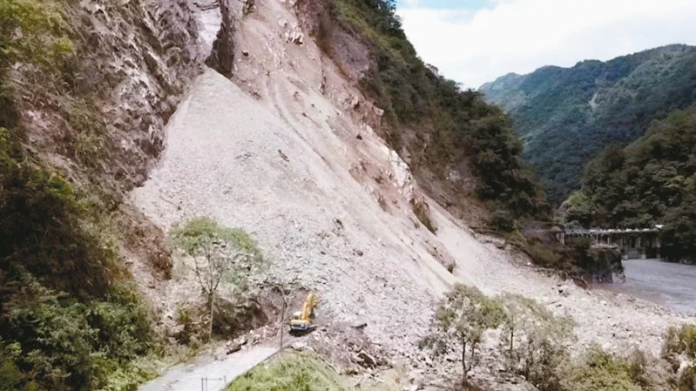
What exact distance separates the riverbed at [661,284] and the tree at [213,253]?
1101 inches

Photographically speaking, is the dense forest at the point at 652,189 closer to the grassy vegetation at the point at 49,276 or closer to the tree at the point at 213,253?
the tree at the point at 213,253

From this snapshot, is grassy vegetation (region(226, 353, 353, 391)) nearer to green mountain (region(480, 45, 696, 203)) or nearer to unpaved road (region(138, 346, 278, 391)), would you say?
unpaved road (region(138, 346, 278, 391))

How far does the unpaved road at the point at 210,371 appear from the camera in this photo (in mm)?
11242

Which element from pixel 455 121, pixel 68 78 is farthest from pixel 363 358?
pixel 455 121

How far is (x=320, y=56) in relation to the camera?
35.5 meters

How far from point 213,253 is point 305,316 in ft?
9.54

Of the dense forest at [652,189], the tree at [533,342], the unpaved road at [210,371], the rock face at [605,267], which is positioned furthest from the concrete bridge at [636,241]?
the unpaved road at [210,371]

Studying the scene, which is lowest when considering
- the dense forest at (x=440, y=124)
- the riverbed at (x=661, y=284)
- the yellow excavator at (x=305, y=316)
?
the riverbed at (x=661, y=284)

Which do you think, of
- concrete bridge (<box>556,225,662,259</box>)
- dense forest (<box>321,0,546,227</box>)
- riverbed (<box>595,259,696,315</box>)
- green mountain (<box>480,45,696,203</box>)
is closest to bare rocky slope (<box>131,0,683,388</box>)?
dense forest (<box>321,0,546,227</box>)

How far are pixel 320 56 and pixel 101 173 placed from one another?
21385 mm

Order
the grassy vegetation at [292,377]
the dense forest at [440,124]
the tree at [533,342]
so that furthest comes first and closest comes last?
1. the dense forest at [440,124]
2. the tree at [533,342]
3. the grassy vegetation at [292,377]

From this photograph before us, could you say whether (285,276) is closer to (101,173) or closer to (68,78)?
(101,173)

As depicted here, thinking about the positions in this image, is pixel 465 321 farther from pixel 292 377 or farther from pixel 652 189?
pixel 652 189

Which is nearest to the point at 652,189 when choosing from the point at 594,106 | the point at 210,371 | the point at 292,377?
the point at 594,106
